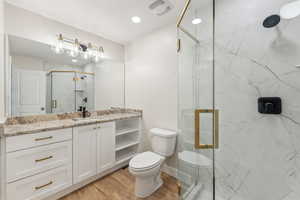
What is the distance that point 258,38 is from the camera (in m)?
1.25

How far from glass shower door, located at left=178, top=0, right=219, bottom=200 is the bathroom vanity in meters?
1.11

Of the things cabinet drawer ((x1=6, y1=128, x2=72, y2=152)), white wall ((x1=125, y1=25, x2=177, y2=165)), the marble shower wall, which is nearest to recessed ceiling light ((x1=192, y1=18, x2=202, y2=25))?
the marble shower wall

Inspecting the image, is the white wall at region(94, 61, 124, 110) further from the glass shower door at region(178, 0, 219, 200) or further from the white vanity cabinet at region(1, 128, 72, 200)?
the glass shower door at region(178, 0, 219, 200)

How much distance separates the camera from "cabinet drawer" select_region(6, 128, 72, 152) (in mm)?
1163

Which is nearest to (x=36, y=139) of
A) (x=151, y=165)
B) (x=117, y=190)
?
(x=117, y=190)

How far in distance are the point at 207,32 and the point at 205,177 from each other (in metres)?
1.70

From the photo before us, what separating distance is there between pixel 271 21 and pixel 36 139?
257 cm

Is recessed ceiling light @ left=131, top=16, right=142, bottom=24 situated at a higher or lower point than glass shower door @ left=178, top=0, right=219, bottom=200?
higher

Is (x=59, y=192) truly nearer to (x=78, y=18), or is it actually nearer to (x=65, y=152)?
(x=65, y=152)

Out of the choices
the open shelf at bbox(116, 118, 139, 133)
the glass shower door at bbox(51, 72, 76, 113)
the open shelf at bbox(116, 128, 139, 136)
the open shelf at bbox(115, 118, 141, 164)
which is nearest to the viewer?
the glass shower door at bbox(51, 72, 76, 113)

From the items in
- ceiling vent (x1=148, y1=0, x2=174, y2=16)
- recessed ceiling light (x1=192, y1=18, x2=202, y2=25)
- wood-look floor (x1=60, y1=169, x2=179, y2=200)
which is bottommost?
wood-look floor (x1=60, y1=169, x2=179, y2=200)

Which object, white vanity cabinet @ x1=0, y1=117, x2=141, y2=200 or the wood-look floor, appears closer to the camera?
white vanity cabinet @ x1=0, y1=117, x2=141, y2=200

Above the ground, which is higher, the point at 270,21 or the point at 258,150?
the point at 270,21

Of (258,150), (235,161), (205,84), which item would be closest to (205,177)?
(235,161)
